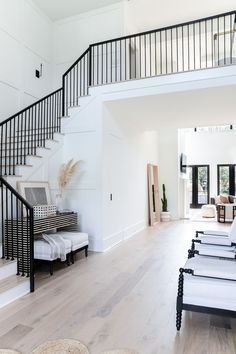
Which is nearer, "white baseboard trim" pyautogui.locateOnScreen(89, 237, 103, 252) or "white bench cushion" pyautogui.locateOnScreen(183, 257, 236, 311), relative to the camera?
"white bench cushion" pyautogui.locateOnScreen(183, 257, 236, 311)

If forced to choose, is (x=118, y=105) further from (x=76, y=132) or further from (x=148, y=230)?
(x=148, y=230)

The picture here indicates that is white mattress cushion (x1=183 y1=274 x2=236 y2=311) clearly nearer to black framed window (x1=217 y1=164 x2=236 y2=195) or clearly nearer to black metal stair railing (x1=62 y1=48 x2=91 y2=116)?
black metal stair railing (x1=62 y1=48 x2=91 y2=116)

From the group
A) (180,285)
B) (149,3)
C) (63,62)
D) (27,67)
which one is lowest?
(180,285)

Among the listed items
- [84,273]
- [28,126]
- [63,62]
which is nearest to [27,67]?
[63,62]

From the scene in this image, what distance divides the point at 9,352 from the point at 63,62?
6924mm

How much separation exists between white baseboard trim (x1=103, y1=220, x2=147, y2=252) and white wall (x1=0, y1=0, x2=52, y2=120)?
11.1 feet

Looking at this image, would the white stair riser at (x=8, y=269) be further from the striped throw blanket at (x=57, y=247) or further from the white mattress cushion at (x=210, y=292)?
the white mattress cushion at (x=210, y=292)

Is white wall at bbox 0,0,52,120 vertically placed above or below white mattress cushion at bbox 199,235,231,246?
above

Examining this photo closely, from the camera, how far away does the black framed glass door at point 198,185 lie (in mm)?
13734

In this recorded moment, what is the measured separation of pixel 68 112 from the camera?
5.49 metres

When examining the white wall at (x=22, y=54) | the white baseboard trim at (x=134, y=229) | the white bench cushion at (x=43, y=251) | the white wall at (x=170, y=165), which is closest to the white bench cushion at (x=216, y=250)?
the white bench cushion at (x=43, y=251)

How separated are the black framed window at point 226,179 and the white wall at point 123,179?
6.65 meters

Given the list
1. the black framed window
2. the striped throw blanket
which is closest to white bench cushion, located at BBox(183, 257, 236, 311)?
the striped throw blanket

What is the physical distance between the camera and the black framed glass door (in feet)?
45.1
